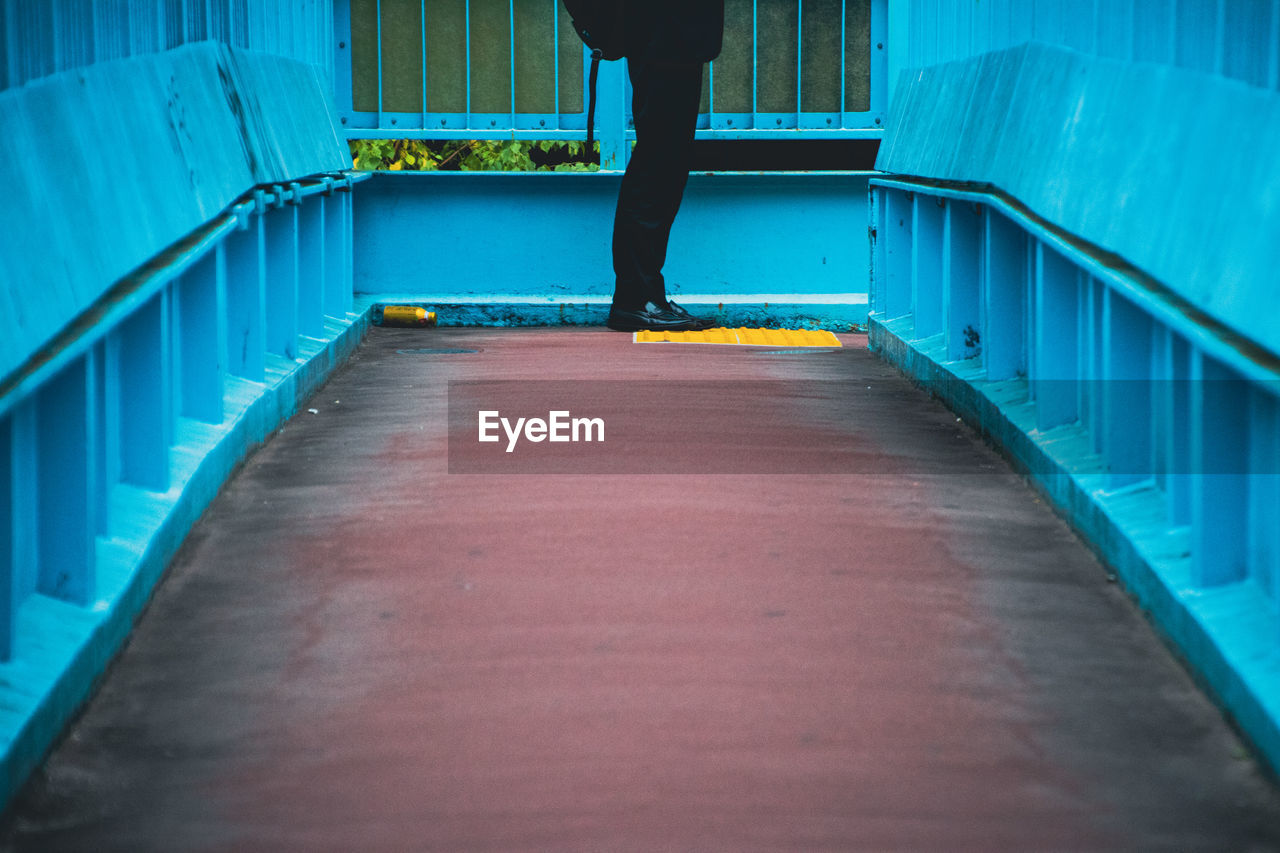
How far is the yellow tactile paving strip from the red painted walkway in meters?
3.76

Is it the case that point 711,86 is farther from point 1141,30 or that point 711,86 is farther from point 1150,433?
point 1150,433

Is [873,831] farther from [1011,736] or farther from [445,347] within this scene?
[445,347]

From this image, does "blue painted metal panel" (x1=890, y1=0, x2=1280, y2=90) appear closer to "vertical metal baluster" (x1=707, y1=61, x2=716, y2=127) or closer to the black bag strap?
the black bag strap

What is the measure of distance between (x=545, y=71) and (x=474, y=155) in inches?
278

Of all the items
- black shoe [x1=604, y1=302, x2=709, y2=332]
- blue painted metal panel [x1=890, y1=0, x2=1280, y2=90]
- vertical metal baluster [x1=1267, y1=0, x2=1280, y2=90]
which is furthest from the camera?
black shoe [x1=604, y1=302, x2=709, y2=332]

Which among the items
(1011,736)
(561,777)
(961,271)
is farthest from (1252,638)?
(961,271)

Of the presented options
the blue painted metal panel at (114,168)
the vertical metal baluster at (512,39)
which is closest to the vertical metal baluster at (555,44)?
the vertical metal baluster at (512,39)

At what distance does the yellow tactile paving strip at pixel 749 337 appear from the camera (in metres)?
9.39

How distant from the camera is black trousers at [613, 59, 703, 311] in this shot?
30.6 feet

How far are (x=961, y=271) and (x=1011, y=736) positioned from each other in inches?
152

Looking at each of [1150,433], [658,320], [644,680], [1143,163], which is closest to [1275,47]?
[1143,163]

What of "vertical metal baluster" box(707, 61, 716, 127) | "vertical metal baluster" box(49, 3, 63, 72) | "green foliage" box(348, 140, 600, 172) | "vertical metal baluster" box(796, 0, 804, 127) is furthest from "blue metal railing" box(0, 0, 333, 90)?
"green foliage" box(348, 140, 600, 172)

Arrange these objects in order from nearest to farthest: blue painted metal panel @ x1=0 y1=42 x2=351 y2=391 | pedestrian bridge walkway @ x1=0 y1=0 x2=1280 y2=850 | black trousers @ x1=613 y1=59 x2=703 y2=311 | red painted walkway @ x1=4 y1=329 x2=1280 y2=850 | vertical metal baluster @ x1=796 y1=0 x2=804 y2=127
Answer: red painted walkway @ x1=4 y1=329 x2=1280 y2=850 < pedestrian bridge walkway @ x1=0 y1=0 x2=1280 y2=850 < blue painted metal panel @ x1=0 y1=42 x2=351 y2=391 < black trousers @ x1=613 y1=59 x2=703 y2=311 < vertical metal baluster @ x1=796 y1=0 x2=804 y2=127

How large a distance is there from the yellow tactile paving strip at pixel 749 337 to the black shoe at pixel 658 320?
0.12 feet
